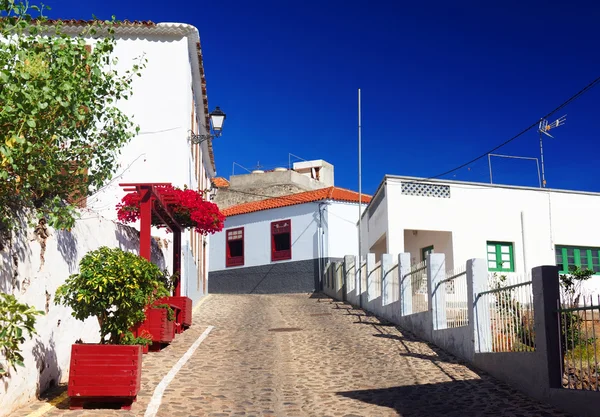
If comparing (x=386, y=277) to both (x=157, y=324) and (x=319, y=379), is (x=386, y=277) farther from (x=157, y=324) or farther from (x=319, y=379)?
(x=319, y=379)

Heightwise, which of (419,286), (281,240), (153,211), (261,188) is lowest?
(419,286)

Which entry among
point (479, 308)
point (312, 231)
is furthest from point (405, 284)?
point (312, 231)

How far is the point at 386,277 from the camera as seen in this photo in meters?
17.6

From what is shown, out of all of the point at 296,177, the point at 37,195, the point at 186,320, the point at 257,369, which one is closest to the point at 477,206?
the point at 186,320

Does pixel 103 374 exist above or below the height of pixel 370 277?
below

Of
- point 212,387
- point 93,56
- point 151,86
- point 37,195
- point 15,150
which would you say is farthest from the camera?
point 151,86

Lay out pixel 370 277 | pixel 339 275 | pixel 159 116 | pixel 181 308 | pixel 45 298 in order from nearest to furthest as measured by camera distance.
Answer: pixel 45 298 → pixel 181 308 → pixel 159 116 → pixel 370 277 → pixel 339 275

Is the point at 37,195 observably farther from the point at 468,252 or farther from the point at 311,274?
the point at 311,274

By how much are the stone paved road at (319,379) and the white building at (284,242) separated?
662 inches

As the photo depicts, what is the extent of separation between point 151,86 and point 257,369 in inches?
434

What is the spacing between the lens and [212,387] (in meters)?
9.12

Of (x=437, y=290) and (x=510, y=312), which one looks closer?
(x=510, y=312)

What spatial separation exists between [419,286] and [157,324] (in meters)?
5.93

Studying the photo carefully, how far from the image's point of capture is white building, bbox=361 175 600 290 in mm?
22281
